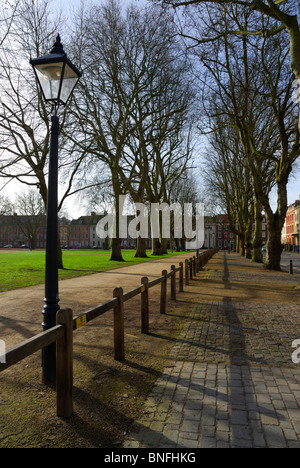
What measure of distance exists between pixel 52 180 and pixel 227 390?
10.7 feet

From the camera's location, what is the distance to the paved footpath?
298 centimetres

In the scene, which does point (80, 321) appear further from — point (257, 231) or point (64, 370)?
point (257, 231)

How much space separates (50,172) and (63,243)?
125 metres

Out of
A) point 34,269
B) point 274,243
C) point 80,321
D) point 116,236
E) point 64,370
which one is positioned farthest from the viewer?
point 116,236

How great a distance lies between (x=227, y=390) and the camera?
398 cm

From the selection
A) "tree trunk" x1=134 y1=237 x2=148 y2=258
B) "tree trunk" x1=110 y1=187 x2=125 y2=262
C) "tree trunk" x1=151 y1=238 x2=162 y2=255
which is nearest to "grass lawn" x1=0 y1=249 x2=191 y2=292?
Answer: "tree trunk" x1=110 y1=187 x2=125 y2=262

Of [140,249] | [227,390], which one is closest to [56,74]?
[227,390]

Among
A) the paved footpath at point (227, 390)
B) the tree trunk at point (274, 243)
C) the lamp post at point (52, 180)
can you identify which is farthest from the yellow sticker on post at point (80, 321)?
the tree trunk at point (274, 243)

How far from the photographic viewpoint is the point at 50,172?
14.6 ft

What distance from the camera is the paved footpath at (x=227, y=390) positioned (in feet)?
9.79

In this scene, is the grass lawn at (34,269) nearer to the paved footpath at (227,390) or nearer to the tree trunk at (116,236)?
the tree trunk at (116,236)

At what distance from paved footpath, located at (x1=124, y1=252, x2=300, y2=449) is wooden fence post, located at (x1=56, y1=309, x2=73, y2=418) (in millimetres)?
722

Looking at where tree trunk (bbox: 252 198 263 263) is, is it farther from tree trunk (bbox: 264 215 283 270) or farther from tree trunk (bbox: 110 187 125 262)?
tree trunk (bbox: 110 187 125 262)
